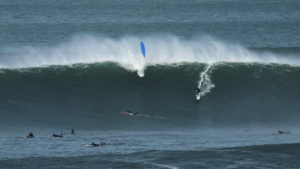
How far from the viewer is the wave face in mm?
36625

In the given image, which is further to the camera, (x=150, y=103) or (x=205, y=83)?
(x=205, y=83)

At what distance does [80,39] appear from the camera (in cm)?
5584

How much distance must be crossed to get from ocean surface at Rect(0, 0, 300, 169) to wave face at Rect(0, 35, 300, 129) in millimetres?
66

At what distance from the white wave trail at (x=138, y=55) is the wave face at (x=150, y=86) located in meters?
0.07

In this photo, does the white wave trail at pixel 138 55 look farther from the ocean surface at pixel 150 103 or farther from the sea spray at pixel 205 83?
the sea spray at pixel 205 83

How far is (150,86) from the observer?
137 feet

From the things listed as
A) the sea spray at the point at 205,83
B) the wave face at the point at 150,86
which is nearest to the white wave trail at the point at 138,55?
the wave face at the point at 150,86

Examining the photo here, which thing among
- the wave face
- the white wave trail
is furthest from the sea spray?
the white wave trail

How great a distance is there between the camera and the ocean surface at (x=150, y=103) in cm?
2892

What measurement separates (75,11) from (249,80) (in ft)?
134

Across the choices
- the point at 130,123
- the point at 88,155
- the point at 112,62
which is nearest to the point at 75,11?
the point at 112,62

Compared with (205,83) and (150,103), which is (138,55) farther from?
(150,103)

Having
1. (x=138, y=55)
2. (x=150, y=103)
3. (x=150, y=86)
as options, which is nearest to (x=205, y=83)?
(x=150, y=86)

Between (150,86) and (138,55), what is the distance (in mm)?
4740
